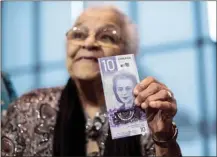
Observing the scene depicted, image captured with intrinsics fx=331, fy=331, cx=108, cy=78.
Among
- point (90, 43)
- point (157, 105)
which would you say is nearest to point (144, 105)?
point (157, 105)

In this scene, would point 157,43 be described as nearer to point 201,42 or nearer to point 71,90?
point 201,42

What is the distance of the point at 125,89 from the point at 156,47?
40cm

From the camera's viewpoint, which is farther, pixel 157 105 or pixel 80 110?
pixel 80 110

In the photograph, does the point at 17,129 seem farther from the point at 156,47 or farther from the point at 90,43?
the point at 156,47

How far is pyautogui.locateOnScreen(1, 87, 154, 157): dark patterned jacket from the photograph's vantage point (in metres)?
0.81

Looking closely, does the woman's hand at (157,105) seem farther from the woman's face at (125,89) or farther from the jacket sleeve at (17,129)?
the jacket sleeve at (17,129)

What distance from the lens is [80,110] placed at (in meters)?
0.84

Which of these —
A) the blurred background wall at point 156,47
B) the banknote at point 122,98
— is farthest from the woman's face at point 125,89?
the blurred background wall at point 156,47

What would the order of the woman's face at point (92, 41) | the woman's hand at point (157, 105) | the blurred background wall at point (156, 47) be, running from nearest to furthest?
the woman's hand at point (157, 105) → the woman's face at point (92, 41) → the blurred background wall at point (156, 47)

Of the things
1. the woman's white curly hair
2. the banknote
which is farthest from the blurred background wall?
the banknote

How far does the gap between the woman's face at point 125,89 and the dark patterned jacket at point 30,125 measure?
0.21m

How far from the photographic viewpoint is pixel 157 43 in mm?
985

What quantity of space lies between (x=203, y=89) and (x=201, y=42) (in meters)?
0.14

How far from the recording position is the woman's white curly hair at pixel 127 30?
0.82m
